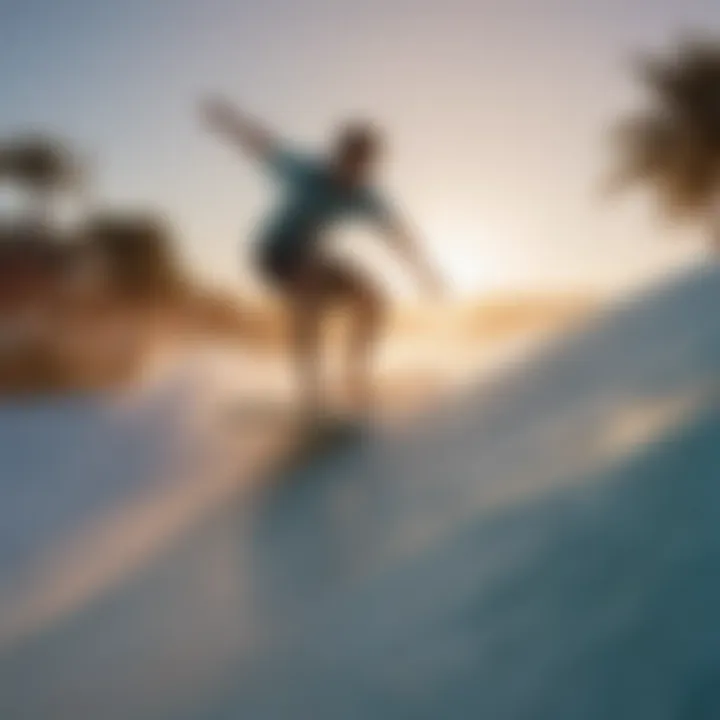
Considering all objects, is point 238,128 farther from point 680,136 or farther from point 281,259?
point 680,136

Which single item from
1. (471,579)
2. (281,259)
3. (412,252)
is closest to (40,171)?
(281,259)

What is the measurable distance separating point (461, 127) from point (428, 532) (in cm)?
36

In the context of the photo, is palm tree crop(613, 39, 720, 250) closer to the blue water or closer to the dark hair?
the blue water

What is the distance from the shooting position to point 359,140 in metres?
1.03

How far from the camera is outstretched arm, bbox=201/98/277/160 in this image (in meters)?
1.02

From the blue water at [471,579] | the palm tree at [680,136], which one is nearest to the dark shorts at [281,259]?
the blue water at [471,579]

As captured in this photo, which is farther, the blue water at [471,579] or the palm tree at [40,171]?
the palm tree at [40,171]

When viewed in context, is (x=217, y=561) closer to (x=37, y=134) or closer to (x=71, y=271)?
(x=71, y=271)

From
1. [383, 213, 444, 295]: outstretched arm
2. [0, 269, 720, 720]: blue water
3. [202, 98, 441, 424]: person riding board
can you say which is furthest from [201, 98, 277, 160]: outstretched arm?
[0, 269, 720, 720]: blue water

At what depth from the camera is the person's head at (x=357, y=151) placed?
1.02 metres

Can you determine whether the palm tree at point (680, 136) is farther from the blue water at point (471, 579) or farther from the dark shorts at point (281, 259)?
the dark shorts at point (281, 259)

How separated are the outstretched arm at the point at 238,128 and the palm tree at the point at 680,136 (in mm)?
312

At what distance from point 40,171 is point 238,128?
0.18 meters

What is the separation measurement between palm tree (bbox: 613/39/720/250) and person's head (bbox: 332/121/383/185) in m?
0.22
